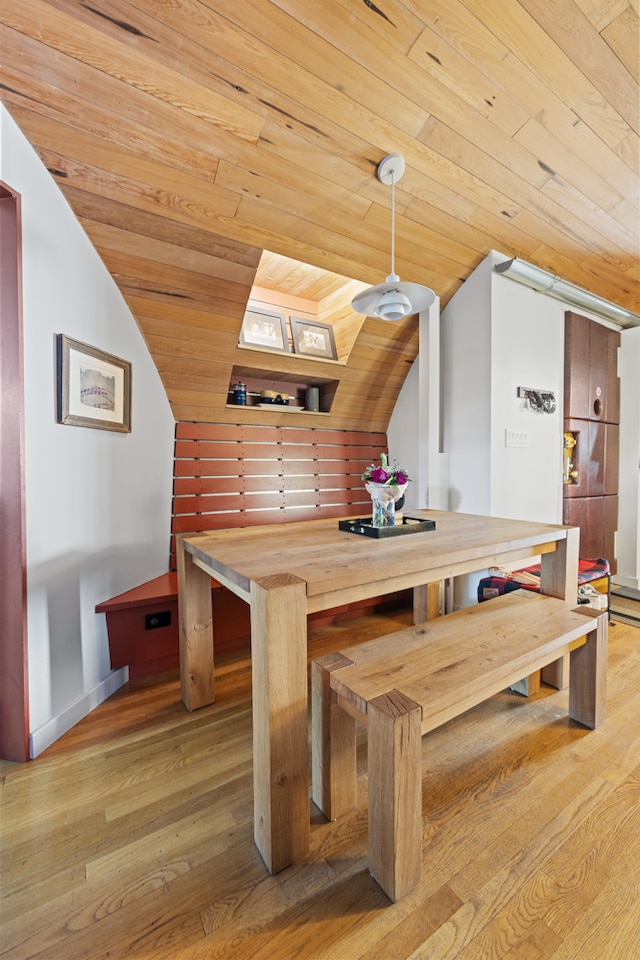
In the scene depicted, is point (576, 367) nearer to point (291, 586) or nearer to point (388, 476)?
point (388, 476)

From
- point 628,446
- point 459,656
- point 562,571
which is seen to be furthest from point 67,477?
point 628,446

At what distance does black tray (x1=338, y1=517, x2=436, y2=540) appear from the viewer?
1.67 m

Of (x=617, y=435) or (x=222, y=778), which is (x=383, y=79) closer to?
(x=222, y=778)

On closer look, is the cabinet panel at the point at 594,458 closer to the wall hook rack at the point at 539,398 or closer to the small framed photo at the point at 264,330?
the wall hook rack at the point at 539,398

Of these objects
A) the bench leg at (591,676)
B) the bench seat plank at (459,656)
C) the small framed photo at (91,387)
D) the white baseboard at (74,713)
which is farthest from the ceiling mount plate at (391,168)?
the white baseboard at (74,713)

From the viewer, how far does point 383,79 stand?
1.63 meters

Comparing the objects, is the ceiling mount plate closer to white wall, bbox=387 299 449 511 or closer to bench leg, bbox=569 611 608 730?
white wall, bbox=387 299 449 511

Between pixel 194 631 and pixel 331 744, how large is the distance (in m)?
0.79

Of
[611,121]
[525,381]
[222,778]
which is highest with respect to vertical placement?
[611,121]

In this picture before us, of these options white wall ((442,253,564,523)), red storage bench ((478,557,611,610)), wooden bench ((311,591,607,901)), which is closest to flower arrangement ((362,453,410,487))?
wooden bench ((311,591,607,901))

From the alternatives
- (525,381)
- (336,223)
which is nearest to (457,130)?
(336,223)

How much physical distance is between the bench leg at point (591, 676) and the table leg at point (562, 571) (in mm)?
198

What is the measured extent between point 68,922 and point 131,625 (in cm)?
115

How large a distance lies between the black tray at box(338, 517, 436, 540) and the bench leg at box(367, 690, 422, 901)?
742 mm
